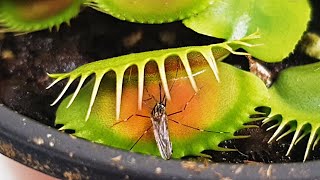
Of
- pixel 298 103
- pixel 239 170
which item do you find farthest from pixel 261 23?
pixel 239 170

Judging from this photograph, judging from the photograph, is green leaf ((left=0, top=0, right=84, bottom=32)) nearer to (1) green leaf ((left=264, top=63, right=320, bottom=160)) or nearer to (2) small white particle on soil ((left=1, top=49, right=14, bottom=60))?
(2) small white particle on soil ((left=1, top=49, right=14, bottom=60))

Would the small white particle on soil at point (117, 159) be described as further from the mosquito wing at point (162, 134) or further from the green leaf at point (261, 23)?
the green leaf at point (261, 23)

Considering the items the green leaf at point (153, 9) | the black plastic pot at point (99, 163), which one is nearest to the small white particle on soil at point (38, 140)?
the black plastic pot at point (99, 163)

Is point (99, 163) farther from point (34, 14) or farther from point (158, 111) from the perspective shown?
point (34, 14)

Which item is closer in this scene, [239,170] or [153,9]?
Answer: [239,170]

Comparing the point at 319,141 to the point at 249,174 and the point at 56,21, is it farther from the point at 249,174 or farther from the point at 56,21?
the point at 56,21

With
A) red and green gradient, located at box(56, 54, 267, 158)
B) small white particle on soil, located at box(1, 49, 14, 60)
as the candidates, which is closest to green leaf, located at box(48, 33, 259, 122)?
red and green gradient, located at box(56, 54, 267, 158)
